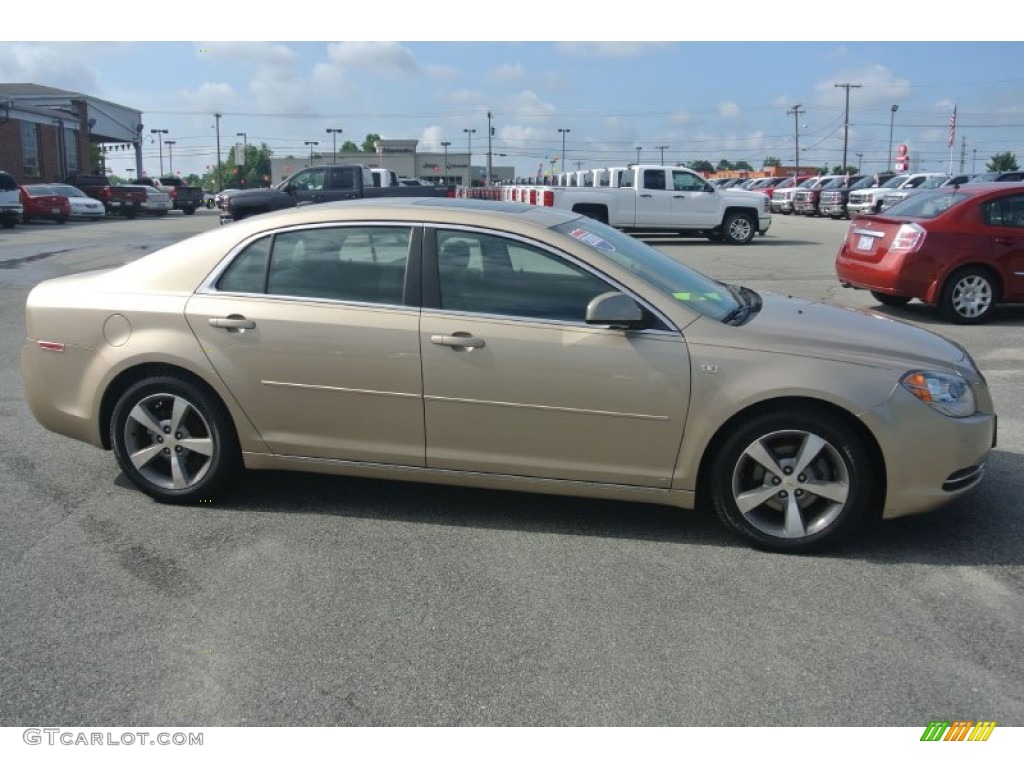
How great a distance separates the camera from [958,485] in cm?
420

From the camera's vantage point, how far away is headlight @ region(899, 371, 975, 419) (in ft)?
13.5

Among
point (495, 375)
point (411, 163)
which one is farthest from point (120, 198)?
point (411, 163)

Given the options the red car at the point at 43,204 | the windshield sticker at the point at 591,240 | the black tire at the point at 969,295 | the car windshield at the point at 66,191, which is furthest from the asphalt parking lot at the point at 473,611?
the car windshield at the point at 66,191

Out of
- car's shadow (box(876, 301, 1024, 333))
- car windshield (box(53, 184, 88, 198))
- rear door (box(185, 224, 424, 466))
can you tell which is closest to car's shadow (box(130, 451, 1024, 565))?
rear door (box(185, 224, 424, 466))

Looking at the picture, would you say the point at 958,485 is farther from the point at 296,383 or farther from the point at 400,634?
the point at 296,383

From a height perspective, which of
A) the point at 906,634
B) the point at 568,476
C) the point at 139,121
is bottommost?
the point at 906,634

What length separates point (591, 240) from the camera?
4.66 meters

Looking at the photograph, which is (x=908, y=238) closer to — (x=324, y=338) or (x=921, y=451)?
(x=921, y=451)

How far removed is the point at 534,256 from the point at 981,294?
7919 millimetres

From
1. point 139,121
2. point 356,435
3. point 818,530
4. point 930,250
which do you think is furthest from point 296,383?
point 139,121

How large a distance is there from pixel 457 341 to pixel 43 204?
116 ft

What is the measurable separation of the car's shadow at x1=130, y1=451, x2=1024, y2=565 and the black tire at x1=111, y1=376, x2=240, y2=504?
0.60 feet

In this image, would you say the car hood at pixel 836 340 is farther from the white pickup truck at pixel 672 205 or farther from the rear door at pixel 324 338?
the white pickup truck at pixel 672 205
